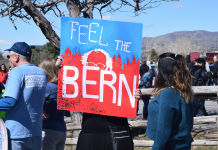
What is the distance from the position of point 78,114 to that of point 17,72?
349 cm

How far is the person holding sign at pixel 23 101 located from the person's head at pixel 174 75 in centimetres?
137

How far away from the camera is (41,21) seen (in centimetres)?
538

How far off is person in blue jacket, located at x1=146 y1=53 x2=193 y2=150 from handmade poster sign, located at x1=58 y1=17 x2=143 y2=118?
413 millimetres

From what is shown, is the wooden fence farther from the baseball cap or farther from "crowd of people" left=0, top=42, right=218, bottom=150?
the baseball cap

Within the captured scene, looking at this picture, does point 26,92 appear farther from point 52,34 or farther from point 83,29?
point 52,34

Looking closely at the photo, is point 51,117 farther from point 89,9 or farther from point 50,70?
point 89,9

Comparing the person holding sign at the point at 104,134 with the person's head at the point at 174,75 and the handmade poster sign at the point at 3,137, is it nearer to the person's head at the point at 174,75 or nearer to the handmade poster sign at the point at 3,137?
the person's head at the point at 174,75

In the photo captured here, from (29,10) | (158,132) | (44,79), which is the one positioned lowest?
(158,132)

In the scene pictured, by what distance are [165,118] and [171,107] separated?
11 centimetres

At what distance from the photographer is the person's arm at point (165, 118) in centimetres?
219

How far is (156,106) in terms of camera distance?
2348mm

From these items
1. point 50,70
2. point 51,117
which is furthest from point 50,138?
point 50,70

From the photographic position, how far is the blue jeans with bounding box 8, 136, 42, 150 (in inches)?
103

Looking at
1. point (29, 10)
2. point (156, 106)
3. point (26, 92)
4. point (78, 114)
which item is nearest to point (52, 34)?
point (29, 10)
